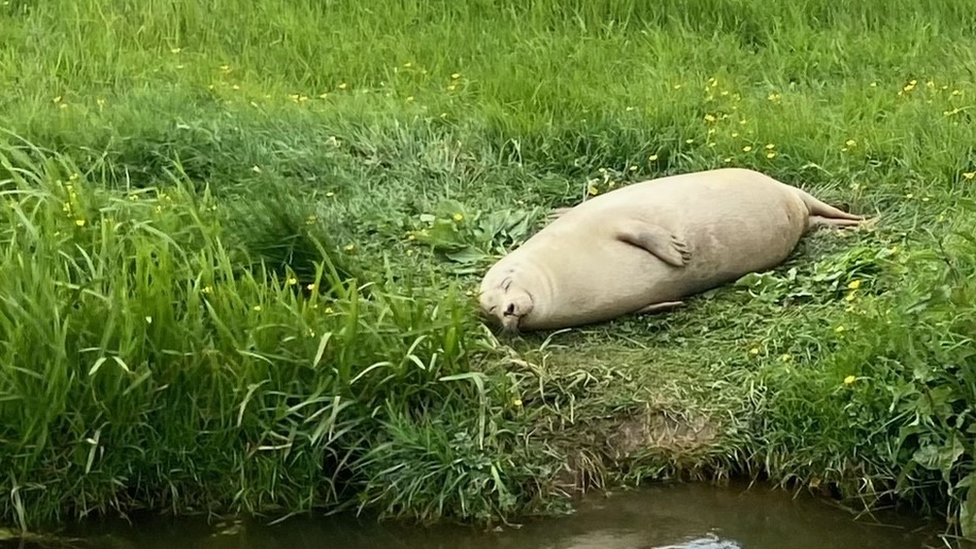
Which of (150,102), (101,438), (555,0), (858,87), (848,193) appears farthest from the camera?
(555,0)

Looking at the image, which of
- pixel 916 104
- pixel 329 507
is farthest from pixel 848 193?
pixel 329 507

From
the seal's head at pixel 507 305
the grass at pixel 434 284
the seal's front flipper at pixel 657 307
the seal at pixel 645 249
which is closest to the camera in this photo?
the grass at pixel 434 284

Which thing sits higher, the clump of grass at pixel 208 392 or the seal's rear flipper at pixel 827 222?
the seal's rear flipper at pixel 827 222

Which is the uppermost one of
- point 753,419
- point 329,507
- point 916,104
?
point 916,104

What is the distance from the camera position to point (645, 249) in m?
5.70

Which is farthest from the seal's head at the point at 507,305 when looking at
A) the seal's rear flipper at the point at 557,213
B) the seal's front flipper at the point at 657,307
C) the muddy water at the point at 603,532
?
the muddy water at the point at 603,532

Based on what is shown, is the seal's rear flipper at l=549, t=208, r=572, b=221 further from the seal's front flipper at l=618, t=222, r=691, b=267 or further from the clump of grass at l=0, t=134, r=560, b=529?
the clump of grass at l=0, t=134, r=560, b=529

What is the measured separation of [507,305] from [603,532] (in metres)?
1.14

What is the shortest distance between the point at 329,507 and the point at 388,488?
9.2 inches

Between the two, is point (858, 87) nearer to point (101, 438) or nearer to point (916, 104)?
point (916, 104)

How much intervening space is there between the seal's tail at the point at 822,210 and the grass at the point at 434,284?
0.47 feet

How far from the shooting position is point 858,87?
7.56m

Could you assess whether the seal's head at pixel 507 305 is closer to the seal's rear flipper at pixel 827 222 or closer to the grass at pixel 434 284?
the grass at pixel 434 284

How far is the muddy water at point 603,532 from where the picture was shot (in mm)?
4387
